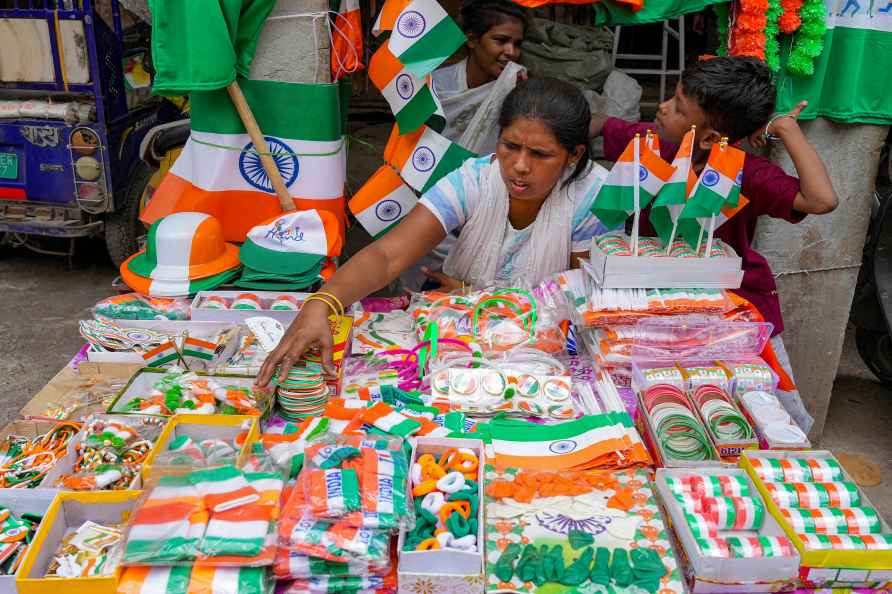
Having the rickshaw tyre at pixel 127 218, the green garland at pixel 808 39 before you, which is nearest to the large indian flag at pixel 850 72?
the green garland at pixel 808 39

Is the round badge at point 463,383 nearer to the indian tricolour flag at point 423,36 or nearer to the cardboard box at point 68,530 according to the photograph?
the cardboard box at point 68,530

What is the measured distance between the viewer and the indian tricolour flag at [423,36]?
2.69m

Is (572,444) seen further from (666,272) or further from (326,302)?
(326,302)

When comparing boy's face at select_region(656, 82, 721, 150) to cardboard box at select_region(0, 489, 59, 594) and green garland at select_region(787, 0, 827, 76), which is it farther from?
cardboard box at select_region(0, 489, 59, 594)

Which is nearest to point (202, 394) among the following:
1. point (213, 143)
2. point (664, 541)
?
point (664, 541)

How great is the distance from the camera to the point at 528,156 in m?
2.32

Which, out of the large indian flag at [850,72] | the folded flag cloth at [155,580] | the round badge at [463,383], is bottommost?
the round badge at [463,383]

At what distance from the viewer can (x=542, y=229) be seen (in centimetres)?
251

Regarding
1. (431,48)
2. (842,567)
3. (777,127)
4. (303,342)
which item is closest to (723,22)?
(777,127)

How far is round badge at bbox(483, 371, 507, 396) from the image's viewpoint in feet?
6.17

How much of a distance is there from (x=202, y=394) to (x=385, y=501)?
63 centimetres

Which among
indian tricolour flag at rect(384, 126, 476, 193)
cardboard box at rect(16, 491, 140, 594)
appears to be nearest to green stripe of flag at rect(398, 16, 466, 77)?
indian tricolour flag at rect(384, 126, 476, 193)

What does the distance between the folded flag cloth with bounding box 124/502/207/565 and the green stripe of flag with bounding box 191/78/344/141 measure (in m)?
1.88

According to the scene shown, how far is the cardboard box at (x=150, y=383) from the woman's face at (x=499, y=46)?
2.00 metres
